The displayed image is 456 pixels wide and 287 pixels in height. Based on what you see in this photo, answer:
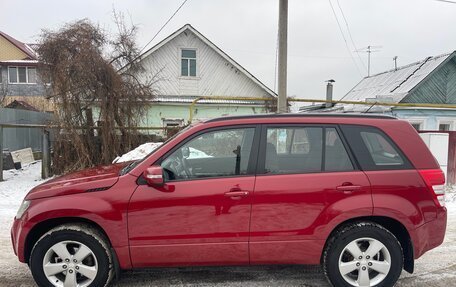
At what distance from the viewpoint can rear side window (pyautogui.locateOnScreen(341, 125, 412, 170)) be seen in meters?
3.33

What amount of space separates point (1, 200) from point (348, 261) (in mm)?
7259

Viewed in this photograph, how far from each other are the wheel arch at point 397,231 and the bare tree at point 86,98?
7.78m

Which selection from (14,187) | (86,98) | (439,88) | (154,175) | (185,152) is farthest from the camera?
(439,88)

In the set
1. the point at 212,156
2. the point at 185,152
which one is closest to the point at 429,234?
the point at 212,156

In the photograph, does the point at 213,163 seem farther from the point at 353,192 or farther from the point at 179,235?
the point at 353,192

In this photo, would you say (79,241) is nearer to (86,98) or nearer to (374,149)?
(374,149)

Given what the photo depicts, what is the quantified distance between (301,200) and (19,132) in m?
15.8

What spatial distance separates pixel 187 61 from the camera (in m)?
17.9

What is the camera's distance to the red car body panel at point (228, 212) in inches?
124

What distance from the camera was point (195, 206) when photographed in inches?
124

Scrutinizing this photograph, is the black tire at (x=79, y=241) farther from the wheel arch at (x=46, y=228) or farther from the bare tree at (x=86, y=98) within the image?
the bare tree at (x=86, y=98)

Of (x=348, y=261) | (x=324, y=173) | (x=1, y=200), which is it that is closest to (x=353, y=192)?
(x=324, y=173)

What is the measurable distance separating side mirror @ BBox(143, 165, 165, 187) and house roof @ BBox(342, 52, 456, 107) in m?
13.8

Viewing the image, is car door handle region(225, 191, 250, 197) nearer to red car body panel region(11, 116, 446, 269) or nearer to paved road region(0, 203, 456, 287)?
red car body panel region(11, 116, 446, 269)
